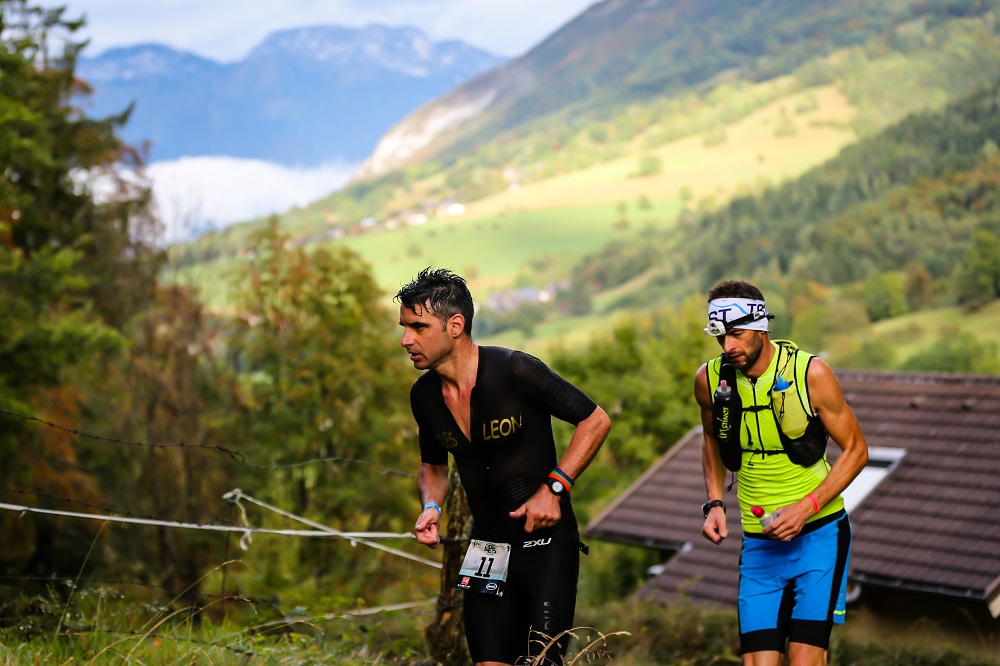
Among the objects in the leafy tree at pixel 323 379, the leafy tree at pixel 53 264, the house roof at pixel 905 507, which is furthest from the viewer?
the leafy tree at pixel 323 379

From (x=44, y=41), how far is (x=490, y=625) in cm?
3267

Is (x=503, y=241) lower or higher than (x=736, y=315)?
higher

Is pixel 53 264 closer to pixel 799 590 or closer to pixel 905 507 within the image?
pixel 905 507

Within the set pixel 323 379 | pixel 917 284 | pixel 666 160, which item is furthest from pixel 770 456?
pixel 666 160

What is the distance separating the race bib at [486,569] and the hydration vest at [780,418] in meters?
1.14

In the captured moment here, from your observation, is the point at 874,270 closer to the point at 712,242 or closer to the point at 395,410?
the point at 712,242

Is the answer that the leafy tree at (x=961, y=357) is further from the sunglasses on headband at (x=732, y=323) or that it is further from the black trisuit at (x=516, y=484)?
the black trisuit at (x=516, y=484)

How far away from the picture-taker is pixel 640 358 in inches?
2249

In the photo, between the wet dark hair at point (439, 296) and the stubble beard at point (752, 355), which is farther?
the stubble beard at point (752, 355)

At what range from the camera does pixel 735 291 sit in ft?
16.4

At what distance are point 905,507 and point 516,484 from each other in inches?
614

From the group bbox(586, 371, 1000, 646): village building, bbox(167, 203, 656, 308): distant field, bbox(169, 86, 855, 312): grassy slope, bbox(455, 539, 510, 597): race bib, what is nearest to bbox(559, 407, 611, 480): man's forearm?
bbox(455, 539, 510, 597): race bib

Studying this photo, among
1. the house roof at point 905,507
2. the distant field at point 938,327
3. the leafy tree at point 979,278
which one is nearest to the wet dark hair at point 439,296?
the house roof at point 905,507

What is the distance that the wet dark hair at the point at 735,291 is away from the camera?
500 cm
